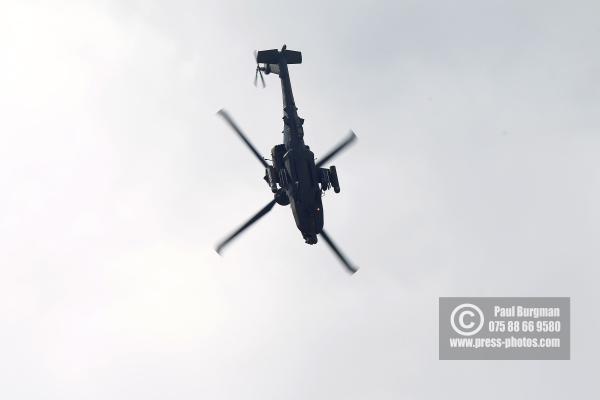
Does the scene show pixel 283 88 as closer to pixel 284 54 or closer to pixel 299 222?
pixel 284 54

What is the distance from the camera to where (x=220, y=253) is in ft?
228

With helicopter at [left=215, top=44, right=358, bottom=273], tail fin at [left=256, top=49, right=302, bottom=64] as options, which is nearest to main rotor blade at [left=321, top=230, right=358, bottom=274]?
helicopter at [left=215, top=44, right=358, bottom=273]

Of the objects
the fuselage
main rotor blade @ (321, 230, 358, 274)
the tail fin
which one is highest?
the tail fin

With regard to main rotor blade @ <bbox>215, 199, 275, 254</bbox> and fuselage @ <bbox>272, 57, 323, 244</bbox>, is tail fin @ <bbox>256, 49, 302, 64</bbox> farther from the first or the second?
main rotor blade @ <bbox>215, 199, 275, 254</bbox>

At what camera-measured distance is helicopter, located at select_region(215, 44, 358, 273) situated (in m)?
67.9

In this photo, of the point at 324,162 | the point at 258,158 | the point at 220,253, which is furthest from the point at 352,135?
the point at 220,253

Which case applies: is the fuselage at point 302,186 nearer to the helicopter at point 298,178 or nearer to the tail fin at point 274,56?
the helicopter at point 298,178

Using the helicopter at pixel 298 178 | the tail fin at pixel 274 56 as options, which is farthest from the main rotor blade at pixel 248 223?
the tail fin at pixel 274 56

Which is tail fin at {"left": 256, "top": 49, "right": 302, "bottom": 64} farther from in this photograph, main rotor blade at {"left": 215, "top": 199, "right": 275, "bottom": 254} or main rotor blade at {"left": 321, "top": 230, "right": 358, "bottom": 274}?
main rotor blade at {"left": 321, "top": 230, "right": 358, "bottom": 274}

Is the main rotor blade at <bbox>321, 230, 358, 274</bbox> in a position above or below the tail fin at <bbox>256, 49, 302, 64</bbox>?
below

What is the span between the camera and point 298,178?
223 feet

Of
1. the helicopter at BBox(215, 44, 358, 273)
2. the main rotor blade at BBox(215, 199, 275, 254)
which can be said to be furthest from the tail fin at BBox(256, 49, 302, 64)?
the main rotor blade at BBox(215, 199, 275, 254)

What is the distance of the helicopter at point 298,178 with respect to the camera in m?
67.9

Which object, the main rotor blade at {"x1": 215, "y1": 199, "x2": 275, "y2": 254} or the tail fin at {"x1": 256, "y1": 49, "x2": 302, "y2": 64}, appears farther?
the tail fin at {"x1": 256, "y1": 49, "x2": 302, "y2": 64}
